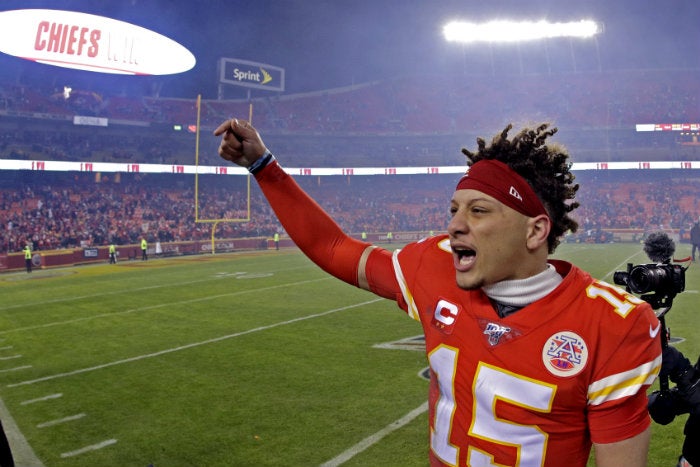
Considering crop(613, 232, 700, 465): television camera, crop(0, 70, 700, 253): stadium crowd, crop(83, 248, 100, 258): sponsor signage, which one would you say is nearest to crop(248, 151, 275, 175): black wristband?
crop(613, 232, 700, 465): television camera

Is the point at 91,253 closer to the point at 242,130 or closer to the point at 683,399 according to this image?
the point at 242,130

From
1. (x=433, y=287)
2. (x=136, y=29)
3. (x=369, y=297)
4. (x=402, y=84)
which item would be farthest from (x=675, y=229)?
(x=433, y=287)

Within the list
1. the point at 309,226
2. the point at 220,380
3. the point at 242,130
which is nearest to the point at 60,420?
the point at 220,380

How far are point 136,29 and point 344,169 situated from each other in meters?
19.4

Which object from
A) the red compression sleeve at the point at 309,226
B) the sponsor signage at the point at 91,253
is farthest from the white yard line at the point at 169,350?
the sponsor signage at the point at 91,253

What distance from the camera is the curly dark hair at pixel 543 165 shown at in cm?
184

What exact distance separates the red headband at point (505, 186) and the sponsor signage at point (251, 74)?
137 feet

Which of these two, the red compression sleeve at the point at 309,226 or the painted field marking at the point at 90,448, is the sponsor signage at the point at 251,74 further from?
the red compression sleeve at the point at 309,226

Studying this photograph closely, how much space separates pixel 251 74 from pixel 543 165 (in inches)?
1701

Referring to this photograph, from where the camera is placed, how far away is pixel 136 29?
3050 cm

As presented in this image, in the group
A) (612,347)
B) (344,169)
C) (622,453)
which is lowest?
(622,453)

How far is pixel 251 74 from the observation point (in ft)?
140

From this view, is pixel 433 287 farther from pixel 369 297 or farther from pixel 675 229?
pixel 675 229

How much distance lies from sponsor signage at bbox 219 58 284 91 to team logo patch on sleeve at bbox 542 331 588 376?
42182 mm
